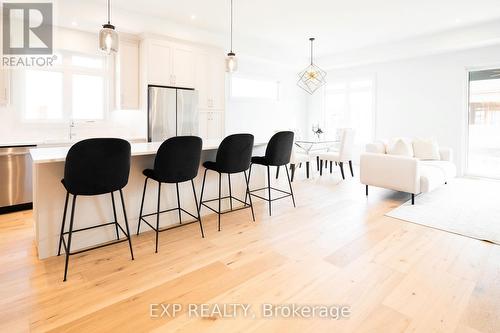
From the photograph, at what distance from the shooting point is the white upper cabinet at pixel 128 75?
4.93 meters

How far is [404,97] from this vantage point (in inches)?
269

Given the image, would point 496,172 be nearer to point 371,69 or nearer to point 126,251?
point 371,69

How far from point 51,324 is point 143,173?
143 centimetres

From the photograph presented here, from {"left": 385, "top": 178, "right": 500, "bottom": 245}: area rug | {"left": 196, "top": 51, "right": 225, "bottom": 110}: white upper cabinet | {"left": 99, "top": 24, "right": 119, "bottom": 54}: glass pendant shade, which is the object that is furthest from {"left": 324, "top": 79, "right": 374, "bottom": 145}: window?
{"left": 99, "top": 24, "right": 119, "bottom": 54}: glass pendant shade

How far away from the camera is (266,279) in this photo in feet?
7.23

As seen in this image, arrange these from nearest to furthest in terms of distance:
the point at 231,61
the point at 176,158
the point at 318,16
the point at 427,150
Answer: the point at 176,158 → the point at 231,61 → the point at 318,16 → the point at 427,150

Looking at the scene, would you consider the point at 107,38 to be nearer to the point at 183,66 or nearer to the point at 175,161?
the point at 175,161

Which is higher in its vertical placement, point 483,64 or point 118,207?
point 483,64

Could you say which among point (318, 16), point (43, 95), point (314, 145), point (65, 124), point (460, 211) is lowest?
point (460, 211)

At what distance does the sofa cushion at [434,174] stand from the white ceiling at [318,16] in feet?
7.94

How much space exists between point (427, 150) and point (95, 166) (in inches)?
207

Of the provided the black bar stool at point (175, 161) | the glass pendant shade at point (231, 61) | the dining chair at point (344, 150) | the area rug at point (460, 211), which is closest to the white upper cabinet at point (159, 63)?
the glass pendant shade at point (231, 61)

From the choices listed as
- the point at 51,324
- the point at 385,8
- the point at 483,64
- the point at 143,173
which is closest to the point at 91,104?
the point at 143,173

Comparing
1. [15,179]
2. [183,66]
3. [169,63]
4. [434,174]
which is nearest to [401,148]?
[434,174]
